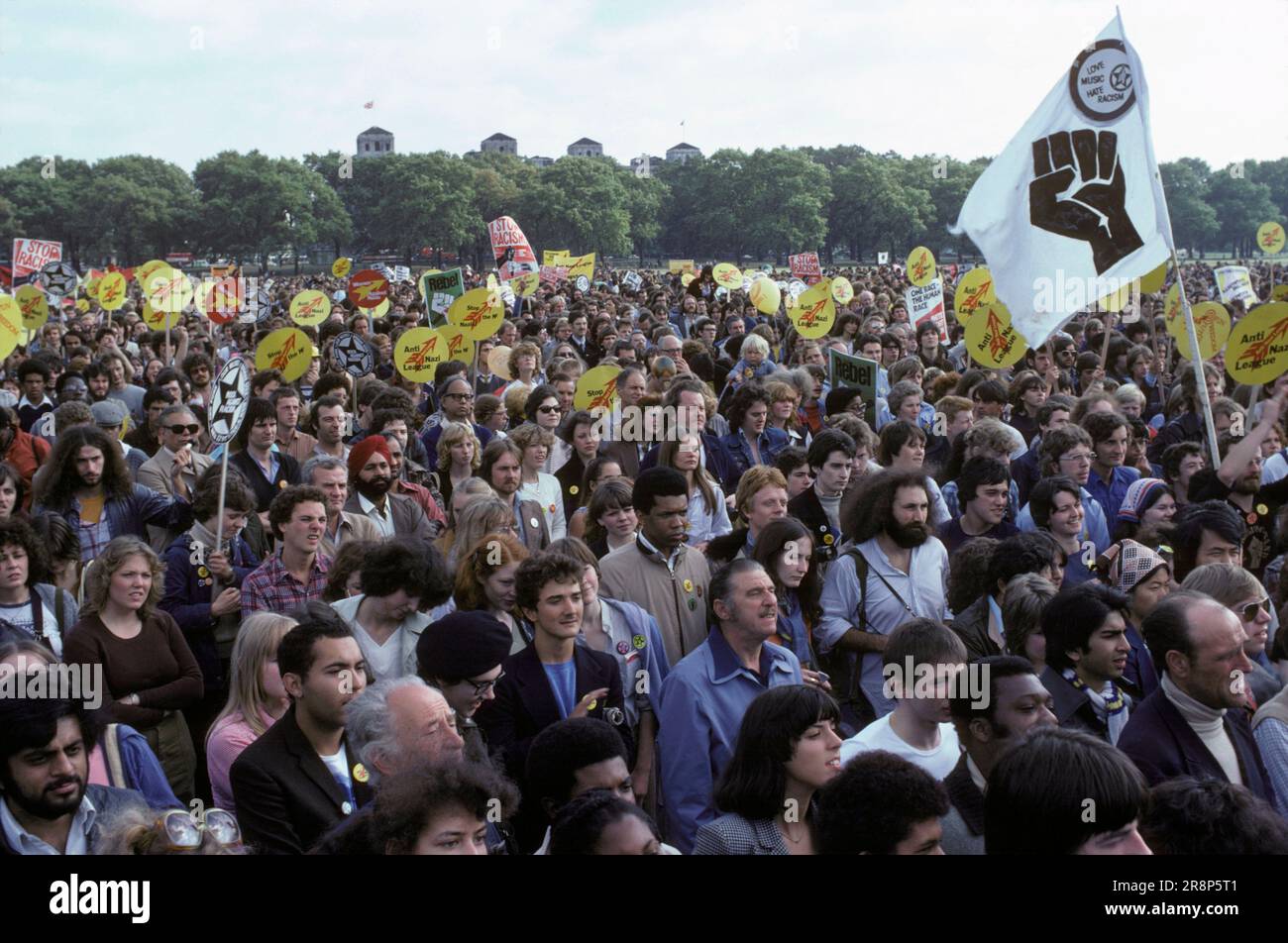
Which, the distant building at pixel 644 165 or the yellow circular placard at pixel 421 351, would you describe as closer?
the yellow circular placard at pixel 421 351

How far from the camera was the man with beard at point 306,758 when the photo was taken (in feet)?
13.2

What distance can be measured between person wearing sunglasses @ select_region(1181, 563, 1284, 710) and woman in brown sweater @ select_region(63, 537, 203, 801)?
162 inches

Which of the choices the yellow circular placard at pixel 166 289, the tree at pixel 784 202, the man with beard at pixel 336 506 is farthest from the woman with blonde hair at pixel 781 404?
the tree at pixel 784 202

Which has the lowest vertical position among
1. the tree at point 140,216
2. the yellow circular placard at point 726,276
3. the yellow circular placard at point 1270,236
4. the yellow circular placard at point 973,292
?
the yellow circular placard at point 973,292

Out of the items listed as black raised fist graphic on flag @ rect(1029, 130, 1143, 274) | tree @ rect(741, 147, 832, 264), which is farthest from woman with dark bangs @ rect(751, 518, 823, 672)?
tree @ rect(741, 147, 832, 264)

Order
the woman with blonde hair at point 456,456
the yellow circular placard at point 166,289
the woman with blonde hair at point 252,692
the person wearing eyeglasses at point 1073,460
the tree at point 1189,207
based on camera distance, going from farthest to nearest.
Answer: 1. the tree at point 1189,207
2. the yellow circular placard at point 166,289
3. the woman with blonde hair at point 456,456
4. the person wearing eyeglasses at point 1073,460
5. the woman with blonde hair at point 252,692

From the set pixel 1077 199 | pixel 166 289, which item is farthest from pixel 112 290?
pixel 1077 199

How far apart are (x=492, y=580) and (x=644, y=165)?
103221 mm

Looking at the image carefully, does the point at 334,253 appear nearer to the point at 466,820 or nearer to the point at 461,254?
the point at 461,254

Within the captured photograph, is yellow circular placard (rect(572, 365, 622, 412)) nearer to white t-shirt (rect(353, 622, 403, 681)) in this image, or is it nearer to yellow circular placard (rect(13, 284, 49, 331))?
white t-shirt (rect(353, 622, 403, 681))

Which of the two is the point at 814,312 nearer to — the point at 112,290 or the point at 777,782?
the point at 777,782

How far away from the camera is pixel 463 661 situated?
15.3 ft

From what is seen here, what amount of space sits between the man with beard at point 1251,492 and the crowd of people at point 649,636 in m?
0.02

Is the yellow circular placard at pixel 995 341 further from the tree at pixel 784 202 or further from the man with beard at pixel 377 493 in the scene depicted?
the tree at pixel 784 202
